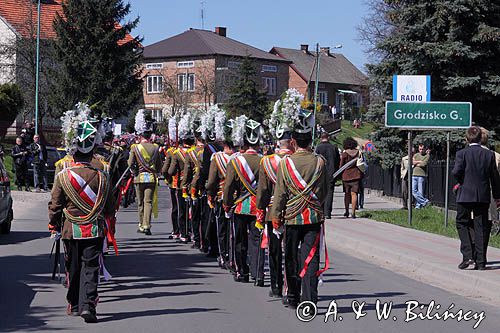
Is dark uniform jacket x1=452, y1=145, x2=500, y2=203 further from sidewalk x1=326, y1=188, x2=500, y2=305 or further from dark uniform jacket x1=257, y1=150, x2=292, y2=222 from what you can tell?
dark uniform jacket x1=257, y1=150, x2=292, y2=222

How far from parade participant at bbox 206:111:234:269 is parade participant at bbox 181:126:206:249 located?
5.34ft

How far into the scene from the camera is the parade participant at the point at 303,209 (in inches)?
371

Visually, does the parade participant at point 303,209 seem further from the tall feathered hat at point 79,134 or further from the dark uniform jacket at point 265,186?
the tall feathered hat at point 79,134

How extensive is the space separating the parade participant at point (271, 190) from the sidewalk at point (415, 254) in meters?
2.68

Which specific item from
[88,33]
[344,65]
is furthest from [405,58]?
[344,65]

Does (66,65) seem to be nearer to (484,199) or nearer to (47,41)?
(47,41)

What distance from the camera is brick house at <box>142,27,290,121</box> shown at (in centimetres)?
7394

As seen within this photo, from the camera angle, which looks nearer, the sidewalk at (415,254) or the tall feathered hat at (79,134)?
the tall feathered hat at (79,134)

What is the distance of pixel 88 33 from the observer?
54844 mm

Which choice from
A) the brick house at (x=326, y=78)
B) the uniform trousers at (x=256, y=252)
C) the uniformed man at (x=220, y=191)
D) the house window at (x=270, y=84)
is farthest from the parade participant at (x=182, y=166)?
the brick house at (x=326, y=78)

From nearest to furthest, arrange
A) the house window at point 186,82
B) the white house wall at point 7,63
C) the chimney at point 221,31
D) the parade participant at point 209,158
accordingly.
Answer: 1. the parade participant at point 209,158
2. the white house wall at point 7,63
3. the house window at point 186,82
4. the chimney at point 221,31

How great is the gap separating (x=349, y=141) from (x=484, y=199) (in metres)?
9.71

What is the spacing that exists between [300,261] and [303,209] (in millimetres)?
576

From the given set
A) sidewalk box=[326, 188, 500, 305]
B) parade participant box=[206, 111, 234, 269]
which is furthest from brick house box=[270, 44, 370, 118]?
parade participant box=[206, 111, 234, 269]
